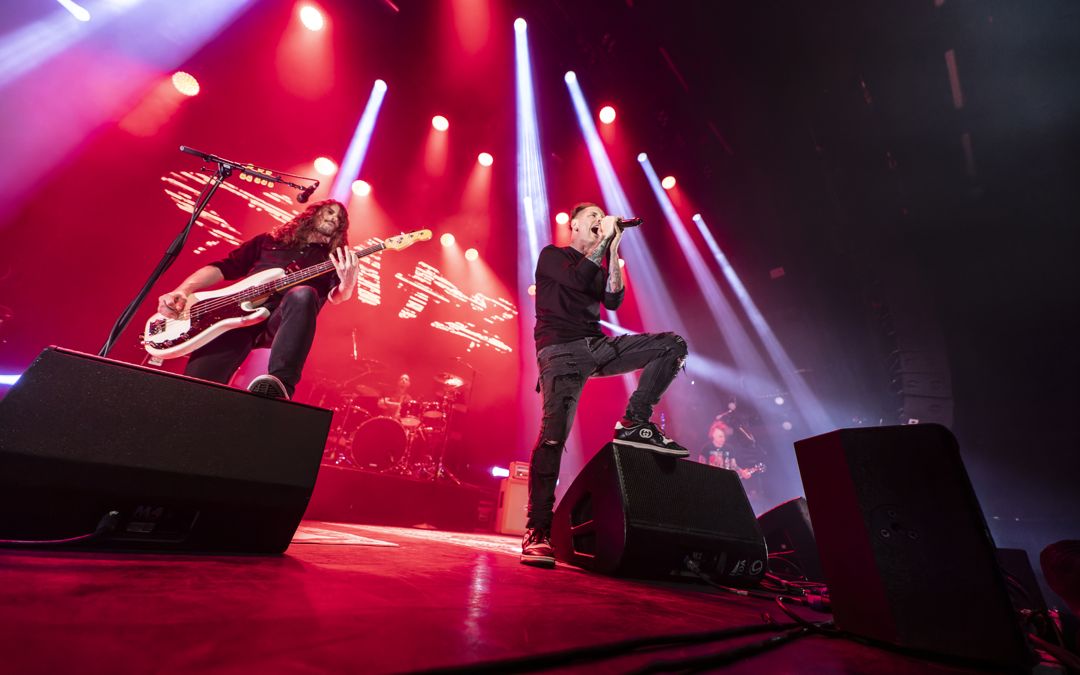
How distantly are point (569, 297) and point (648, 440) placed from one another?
1016mm

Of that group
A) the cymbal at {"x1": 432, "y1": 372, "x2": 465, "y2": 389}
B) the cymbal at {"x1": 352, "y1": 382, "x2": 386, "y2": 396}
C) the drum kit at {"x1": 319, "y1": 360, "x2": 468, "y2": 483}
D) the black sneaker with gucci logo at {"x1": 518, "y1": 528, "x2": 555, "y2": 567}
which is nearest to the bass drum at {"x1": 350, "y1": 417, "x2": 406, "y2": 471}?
the drum kit at {"x1": 319, "y1": 360, "x2": 468, "y2": 483}

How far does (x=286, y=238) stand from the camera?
9.27 ft

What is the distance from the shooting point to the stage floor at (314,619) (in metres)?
0.50

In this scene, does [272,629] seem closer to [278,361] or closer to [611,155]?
[278,361]

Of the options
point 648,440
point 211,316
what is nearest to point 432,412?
point 211,316

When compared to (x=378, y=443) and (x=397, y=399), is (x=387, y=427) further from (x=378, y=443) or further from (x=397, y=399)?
(x=397, y=399)

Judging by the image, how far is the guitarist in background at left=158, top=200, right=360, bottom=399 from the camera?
6.84 feet

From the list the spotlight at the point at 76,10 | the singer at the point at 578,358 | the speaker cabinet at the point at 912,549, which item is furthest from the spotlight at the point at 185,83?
the speaker cabinet at the point at 912,549

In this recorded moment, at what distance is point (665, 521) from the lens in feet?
6.01

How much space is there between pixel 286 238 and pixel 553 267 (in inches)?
74.5

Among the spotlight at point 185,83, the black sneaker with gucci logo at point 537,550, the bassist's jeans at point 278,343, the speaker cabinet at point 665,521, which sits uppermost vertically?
the spotlight at point 185,83

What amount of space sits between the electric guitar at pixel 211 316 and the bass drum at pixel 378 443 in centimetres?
391

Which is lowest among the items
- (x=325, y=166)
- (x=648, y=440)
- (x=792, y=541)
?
(x=792, y=541)

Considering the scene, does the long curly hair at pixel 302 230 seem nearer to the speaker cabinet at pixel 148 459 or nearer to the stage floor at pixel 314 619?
the speaker cabinet at pixel 148 459
